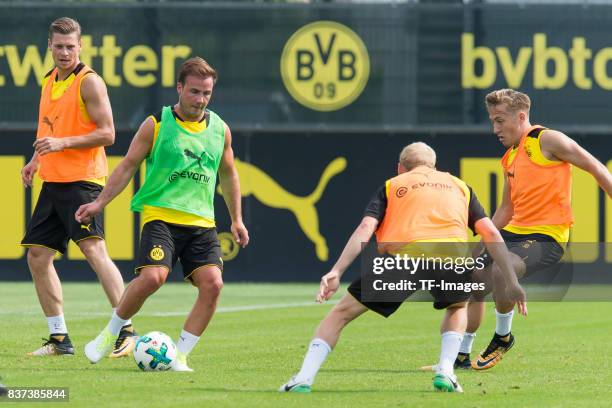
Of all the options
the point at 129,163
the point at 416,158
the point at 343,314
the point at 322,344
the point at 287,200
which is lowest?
the point at 287,200

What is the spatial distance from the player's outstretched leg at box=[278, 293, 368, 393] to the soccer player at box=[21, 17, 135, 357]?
2.48 m

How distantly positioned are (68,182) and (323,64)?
37.5 ft

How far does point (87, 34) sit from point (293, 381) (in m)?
14.1

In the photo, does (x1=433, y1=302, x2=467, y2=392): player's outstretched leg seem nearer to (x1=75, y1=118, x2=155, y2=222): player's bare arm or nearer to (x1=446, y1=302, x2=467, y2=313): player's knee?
(x1=446, y1=302, x2=467, y2=313): player's knee

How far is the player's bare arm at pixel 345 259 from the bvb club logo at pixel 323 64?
1339 centimetres

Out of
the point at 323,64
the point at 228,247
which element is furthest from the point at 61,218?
the point at 323,64

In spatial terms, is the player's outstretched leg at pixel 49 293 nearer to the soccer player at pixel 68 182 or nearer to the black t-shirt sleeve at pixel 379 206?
the soccer player at pixel 68 182

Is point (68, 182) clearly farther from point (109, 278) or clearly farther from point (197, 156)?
point (197, 156)

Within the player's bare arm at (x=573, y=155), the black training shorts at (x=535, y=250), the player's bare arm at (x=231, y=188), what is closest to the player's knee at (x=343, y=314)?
the player's bare arm at (x=231, y=188)

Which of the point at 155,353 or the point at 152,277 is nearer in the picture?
the point at 152,277

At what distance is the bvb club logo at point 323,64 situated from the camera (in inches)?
848

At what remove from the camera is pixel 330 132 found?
21.8 meters

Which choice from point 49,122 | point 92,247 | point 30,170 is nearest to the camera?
point 92,247

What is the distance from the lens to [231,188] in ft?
32.3
